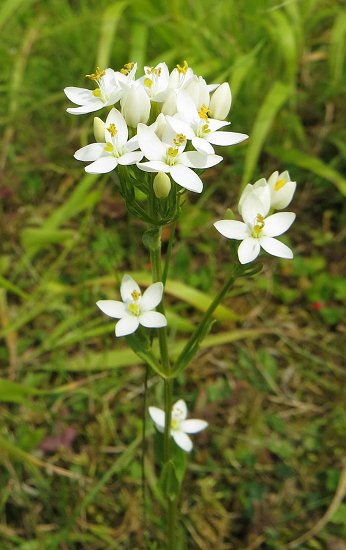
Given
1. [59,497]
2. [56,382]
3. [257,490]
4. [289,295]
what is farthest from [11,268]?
[257,490]

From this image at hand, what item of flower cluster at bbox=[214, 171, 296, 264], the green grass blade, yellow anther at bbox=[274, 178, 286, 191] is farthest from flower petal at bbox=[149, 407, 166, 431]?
the green grass blade

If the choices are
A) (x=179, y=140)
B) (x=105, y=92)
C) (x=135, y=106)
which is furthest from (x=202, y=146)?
(x=105, y=92)

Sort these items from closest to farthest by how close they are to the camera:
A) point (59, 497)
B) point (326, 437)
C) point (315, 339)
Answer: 1. point (59, 497)
2. point (326, 437)
3. point (315, 339)

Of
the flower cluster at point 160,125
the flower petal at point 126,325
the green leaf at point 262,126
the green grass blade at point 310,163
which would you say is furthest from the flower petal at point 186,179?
the green grass blade at point 310,163

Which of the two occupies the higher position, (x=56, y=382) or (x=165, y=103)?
(x=165, y=103)

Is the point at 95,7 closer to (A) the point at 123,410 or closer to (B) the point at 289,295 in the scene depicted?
(B) the point at 289,295

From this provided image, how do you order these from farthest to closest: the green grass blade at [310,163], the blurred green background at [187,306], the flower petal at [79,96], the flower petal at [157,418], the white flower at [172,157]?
the green grass blade at [310,163] → the blurred green background at [187,306] → the flower petal at [157,418] → the flower petal at [79,96] → the white flower at [172,157]

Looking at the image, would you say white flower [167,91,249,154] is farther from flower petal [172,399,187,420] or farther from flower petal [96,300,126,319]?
flower petal [172,399,187,420]

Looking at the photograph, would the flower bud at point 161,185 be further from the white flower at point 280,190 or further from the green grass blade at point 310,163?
the green grass blade at point 310,163
